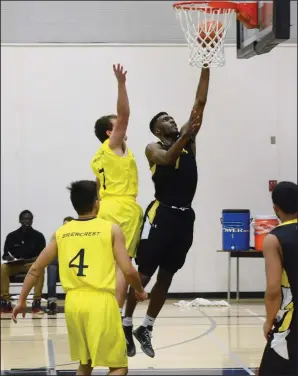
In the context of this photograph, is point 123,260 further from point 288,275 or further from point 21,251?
point 21,251

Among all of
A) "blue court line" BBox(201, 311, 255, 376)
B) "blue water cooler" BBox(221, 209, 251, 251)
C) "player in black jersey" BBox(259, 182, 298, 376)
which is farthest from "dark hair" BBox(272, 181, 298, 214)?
"blue water cooler" BBox(221, 209, 251, 251)

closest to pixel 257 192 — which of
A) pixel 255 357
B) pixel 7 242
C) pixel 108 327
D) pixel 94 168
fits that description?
pixel 7 242

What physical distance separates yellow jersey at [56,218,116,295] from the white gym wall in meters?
9.57

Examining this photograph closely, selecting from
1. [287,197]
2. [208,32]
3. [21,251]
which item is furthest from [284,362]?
[21,251]

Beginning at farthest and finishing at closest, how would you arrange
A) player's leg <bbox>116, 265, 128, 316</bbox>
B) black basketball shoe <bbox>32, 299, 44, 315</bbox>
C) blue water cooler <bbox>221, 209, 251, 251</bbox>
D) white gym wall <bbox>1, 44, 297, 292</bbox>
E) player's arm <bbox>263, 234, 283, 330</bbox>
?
1. white gym wall <bbox>1, 44, 297, 292</bbox>
2. blue water cooler <bbox>221, 209, 251, 251</bbox>
3. black basketball shoe <bbox>32, 299, 44, 315</bbox>
4. player's leg <bbox>116, 265, 128, 316</bbox>
5. player's arm <bbox>263, 234, 283, 330</bbox>

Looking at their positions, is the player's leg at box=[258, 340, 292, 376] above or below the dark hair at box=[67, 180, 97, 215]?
below

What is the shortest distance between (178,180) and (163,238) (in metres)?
0.48

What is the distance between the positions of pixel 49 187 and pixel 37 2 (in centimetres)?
333

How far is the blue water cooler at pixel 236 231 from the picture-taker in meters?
13.9

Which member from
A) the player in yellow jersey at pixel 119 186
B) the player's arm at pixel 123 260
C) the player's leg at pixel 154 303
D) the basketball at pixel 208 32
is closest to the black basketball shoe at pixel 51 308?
the player's leg at pixel 154 303

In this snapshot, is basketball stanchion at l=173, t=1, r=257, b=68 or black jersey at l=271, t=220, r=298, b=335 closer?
black jersey at l=271, t=220, r=298, b=335

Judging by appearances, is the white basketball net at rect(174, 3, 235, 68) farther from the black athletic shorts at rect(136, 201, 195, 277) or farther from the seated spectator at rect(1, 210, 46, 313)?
the seated spectator at rect(1, 210, 46, 313)

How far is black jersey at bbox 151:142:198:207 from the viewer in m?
6.60

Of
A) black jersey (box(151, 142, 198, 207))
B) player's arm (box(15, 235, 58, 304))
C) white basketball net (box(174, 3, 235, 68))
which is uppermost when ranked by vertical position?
white basketball net (box(174, 3, 235, 68))
